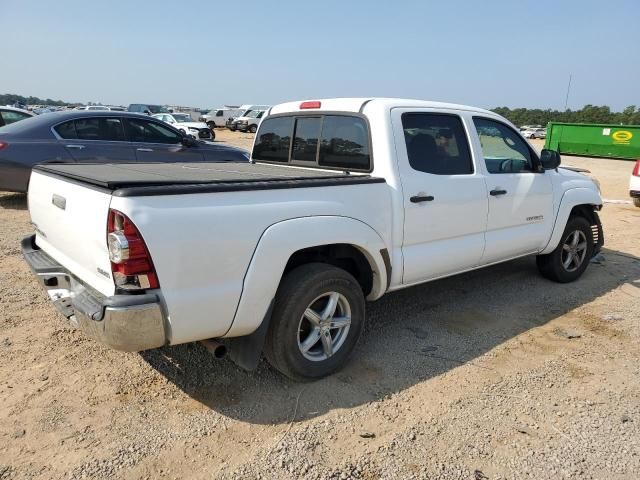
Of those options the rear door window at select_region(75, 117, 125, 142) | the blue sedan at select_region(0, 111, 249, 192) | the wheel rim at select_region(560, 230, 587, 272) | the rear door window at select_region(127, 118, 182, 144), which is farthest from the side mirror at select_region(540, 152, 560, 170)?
the rear door window at select_region(75, 117, 125, 142)

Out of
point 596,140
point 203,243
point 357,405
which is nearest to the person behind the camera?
point 203,243

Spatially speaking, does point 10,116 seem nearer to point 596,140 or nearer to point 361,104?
point 361,104

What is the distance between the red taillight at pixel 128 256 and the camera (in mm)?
2355

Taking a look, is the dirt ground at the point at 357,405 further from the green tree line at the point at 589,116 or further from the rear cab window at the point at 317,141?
the green tree line at the point at 589,116

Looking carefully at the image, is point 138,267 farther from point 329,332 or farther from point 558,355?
point 558,355

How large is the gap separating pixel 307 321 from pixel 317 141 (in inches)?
63.3

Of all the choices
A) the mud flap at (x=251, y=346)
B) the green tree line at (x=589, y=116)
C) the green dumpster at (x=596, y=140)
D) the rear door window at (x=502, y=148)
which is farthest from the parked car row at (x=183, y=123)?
the green tree line at (x=589, y=116)

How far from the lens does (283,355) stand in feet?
9.91

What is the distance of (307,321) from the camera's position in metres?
3.25

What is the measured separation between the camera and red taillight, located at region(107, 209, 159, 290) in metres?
2.36

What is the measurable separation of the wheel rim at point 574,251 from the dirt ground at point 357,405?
1.05 metres

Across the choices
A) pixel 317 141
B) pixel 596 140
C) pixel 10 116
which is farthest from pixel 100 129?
pixel 596 140

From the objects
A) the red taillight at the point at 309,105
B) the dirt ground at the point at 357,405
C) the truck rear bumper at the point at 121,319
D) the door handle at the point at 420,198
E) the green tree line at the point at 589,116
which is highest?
the green tree line at the point at 589,116

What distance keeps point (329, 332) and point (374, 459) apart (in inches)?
35.9
